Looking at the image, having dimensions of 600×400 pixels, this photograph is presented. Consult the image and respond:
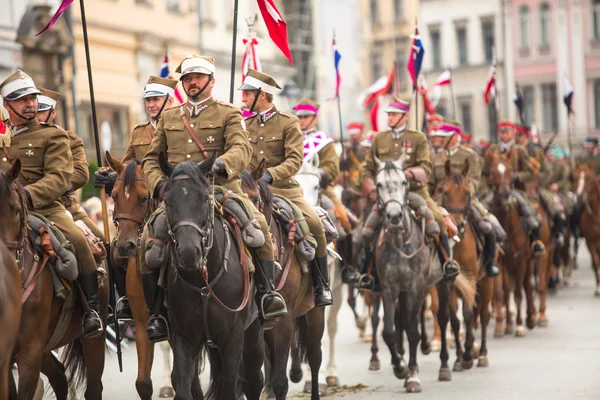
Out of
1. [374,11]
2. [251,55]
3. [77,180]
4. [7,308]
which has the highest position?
[374,11]

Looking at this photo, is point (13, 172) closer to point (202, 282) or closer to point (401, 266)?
point (202, 282)

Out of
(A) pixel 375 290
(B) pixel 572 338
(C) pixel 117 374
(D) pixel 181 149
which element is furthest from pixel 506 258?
(D) pixel 181 149

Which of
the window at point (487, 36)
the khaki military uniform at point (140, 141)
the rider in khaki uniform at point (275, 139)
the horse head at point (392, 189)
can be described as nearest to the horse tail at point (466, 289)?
the horse head at point (392, 189)

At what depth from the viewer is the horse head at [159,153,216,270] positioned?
8695mm

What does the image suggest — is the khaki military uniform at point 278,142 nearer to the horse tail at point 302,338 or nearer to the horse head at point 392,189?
the horse tail at point 302,338

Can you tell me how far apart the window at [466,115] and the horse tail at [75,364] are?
2390 inches

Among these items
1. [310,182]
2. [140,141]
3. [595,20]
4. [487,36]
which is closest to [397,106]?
[310,182]

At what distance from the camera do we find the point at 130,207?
1131cm

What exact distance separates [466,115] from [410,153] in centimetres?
5732

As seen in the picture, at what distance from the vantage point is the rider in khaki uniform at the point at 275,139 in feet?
39.7

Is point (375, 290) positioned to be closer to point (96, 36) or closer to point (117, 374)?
point (117, 374)

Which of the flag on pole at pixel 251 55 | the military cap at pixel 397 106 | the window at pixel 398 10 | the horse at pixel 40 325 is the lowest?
the horse at pixel 40 325

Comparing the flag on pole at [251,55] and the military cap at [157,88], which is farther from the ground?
the flag on pole at [251,55]

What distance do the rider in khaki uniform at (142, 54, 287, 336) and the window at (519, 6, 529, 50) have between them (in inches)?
2397
